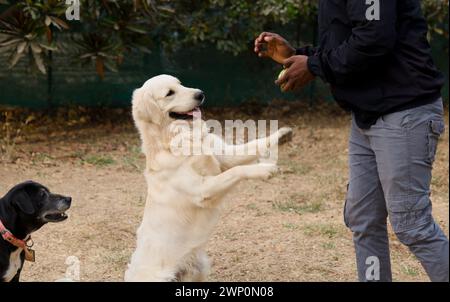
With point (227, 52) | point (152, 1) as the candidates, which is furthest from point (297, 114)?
point (152, 1)

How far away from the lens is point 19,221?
424 centimetres

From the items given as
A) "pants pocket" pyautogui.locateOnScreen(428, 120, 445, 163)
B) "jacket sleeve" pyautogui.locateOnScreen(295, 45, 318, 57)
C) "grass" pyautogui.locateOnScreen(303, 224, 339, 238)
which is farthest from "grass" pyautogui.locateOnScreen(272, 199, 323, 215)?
"pants pocket" pyautogui.locateOnScreen(428, 120, 445, 163)

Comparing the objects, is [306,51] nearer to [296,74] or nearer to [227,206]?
[296,74]

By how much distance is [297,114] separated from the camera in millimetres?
10531

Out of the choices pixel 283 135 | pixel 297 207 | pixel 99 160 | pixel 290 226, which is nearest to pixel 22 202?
pixel 283 135

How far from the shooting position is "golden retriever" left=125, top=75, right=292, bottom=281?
3889 millimetres

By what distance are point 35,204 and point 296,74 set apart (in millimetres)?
1993

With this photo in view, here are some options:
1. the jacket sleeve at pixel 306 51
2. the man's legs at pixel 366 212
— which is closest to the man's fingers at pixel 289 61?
the jacket sleeve at pixel 306 51

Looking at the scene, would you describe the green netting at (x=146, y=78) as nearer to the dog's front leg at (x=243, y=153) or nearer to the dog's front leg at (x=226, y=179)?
the dog's front leg at (x=243, y=153)

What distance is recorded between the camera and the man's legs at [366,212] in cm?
340

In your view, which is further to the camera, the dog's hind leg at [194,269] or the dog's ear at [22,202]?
the dog's ear at [22,202]

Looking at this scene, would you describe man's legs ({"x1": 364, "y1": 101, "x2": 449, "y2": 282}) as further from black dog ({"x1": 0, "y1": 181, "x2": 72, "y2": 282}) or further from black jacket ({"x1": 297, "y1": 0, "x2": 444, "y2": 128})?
black dog ({"x1": 0, "y1": 181, "x2": 72, "y2": 282})

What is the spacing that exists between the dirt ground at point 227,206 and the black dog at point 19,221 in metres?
0.53

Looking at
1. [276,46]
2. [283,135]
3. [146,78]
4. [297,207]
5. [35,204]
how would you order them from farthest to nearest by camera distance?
[146,78] < [297,207] < [35,204] < [283,135] < [276,46]
